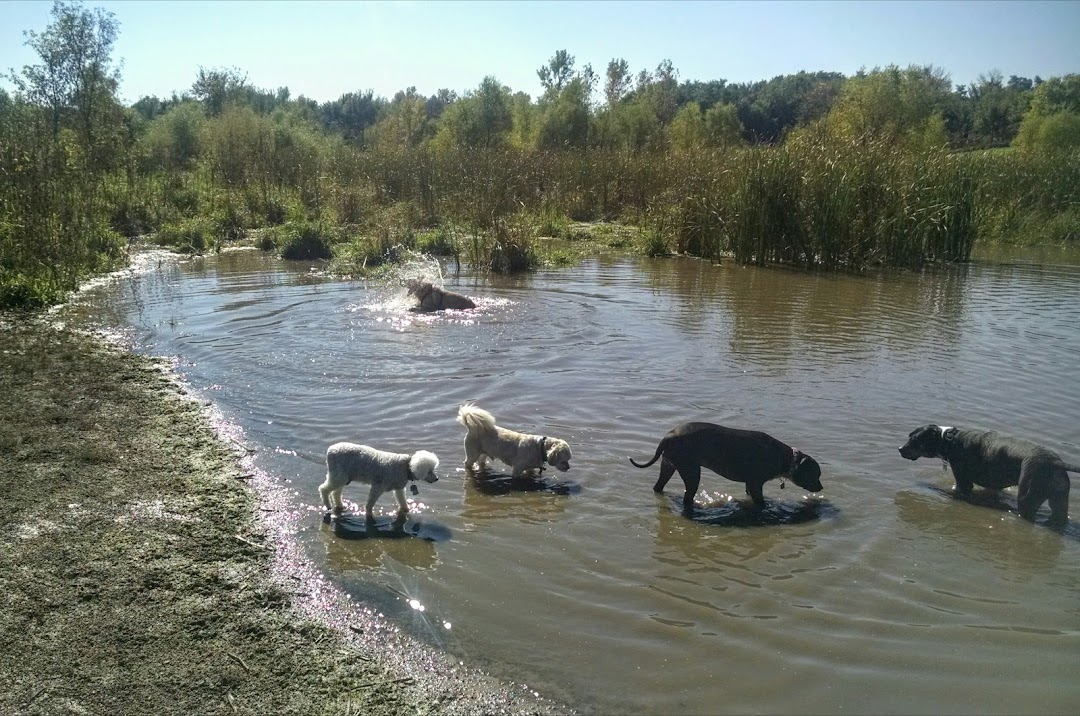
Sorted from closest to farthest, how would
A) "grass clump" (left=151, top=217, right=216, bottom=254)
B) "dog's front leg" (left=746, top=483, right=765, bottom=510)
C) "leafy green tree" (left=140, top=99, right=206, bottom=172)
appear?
1. "dog's front leg" (left=746, top=483, right=765, bottom=510)
2. "grass clump" (left=151, top=217, right=216, bottom=254)
3. "leafy green tree" (left=140, top=99, right=206, bottom=172)

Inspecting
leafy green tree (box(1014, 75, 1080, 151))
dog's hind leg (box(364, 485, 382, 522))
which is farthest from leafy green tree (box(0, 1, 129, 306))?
leafy green tree (box(1014, 75, 1080, 151))

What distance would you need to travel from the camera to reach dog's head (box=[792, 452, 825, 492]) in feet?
21.3

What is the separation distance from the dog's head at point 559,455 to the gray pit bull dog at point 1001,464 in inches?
118

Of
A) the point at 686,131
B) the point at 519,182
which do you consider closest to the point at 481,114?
the point at 686,131

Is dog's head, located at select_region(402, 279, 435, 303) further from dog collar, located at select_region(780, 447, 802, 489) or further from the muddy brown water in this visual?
dog collar, located at select_region(780, 447, 802, 489)

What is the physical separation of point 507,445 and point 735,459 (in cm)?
200

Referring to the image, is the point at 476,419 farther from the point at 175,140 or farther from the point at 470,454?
the point at 175,140

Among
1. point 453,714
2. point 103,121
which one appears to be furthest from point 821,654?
point 103,121

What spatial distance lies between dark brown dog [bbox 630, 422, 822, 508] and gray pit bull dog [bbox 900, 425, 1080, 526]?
1.18 meters

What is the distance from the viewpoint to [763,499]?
21.9 ft

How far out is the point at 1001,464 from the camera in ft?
21.1

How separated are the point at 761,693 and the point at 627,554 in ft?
5.46

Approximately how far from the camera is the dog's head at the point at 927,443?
6.82 m

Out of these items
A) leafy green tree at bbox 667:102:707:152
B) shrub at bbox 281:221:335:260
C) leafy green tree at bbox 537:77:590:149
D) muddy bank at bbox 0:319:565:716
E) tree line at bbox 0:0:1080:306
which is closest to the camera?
muddy bank at bbox 0:319:565:716
